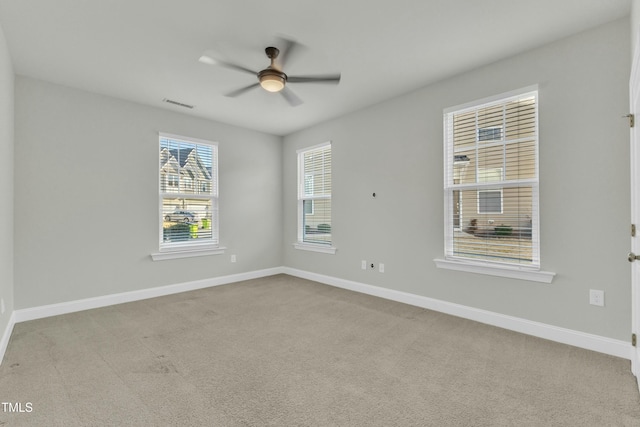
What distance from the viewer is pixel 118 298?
3947 millimetres

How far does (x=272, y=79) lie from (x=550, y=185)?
2705mm

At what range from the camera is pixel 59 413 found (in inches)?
69.5

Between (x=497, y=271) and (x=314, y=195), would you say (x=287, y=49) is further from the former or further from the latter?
(x=497, y=271)

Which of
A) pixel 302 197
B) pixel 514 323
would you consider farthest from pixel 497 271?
pixel 302 197

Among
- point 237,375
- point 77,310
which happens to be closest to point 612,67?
point 237,375

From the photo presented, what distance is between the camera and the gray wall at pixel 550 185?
247 cm

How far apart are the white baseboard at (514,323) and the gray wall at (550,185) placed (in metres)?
0.06

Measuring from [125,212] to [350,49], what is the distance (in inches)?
137

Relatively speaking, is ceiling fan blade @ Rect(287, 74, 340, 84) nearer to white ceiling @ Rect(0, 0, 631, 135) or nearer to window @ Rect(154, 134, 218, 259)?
white ceiling @ Rect(0, 0, 631, 135)

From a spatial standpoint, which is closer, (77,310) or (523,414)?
(523,414)

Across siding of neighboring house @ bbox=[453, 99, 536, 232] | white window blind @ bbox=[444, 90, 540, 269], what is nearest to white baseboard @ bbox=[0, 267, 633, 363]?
white window blind @ bbox=[444, 90, 540, 269]

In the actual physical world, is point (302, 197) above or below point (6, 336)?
above

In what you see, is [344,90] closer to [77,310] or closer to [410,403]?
[410,403]

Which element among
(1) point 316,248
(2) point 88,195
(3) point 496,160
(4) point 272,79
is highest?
(4) point 272,79
